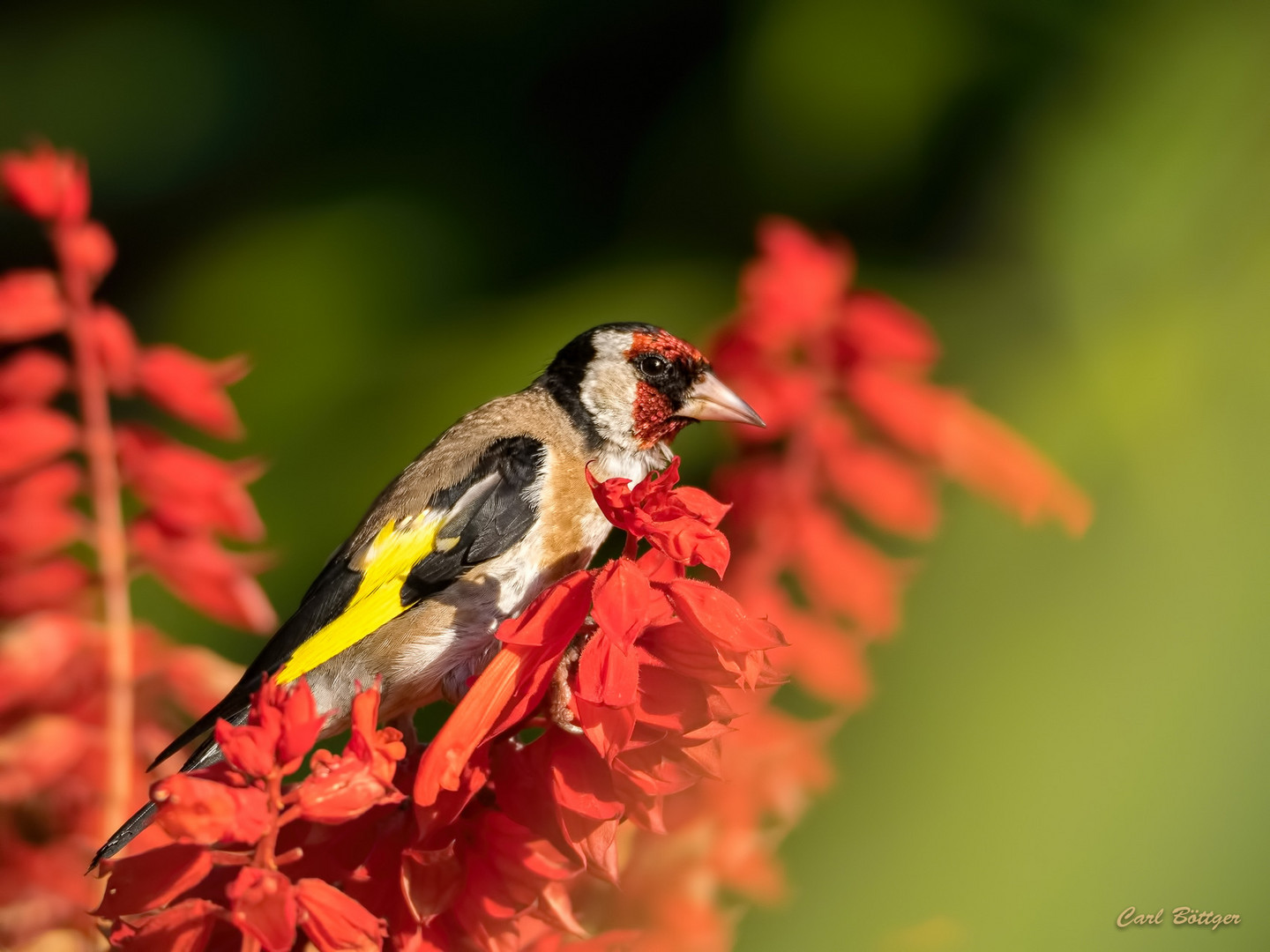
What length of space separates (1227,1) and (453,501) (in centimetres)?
94

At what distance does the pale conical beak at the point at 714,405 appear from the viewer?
1018 mm

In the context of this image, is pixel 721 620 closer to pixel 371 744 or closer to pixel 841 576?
pixel 371 744

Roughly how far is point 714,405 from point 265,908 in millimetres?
612

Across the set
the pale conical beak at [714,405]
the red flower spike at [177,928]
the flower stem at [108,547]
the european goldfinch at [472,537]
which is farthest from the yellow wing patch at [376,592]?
the red flower spike at [177,928]

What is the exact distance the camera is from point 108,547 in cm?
85

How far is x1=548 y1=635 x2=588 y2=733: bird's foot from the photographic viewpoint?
70 cm

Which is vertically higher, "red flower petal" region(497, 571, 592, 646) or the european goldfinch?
the european goldfinch

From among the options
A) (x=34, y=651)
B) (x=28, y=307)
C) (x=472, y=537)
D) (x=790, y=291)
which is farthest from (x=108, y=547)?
(x=790, y=291)

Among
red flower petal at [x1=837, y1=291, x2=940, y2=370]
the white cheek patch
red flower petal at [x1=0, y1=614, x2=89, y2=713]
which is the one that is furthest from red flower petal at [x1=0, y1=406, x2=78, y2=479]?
red flower petal at [x1=837, y1=291, x2=940, y2=370]

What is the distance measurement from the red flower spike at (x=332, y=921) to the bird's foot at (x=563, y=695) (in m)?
0.16

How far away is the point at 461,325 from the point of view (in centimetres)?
161

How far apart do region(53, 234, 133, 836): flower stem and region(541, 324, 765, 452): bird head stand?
0.44 m

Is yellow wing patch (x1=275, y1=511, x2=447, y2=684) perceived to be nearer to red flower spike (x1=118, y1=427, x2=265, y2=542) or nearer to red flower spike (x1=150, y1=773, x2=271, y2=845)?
red flower spike (x1=118, y1=427, x2=265, y2=542)

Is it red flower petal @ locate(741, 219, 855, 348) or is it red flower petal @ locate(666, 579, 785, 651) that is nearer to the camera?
red flower petal @ locate(666, 579, 785, 651)
